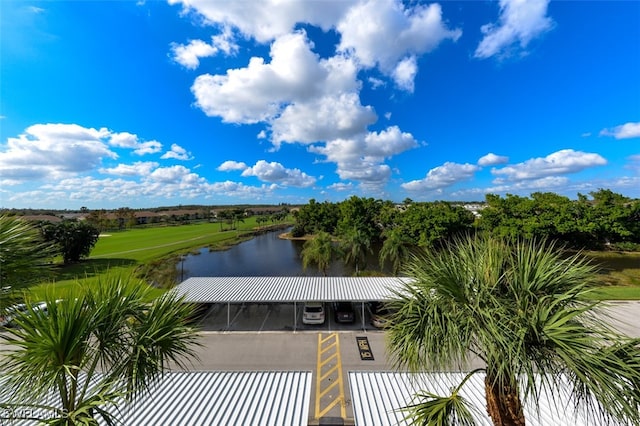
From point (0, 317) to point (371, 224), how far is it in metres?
49.4

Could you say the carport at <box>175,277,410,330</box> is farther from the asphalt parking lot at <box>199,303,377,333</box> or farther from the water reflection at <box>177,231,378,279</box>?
the water reflection at <box>177,231,378,279</box>

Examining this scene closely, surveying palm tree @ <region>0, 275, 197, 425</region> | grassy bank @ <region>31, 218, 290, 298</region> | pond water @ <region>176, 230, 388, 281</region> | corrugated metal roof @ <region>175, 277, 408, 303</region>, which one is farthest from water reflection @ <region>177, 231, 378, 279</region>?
palm tree @ <region>0, 275, 197, 425</region>

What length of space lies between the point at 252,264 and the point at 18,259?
31937mm

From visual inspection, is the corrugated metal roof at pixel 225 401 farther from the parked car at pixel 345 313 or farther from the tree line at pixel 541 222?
the tree line at pixel 541 222

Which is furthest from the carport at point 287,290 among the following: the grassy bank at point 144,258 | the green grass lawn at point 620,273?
the green grass lawn at point 620,273

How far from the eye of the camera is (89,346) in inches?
145

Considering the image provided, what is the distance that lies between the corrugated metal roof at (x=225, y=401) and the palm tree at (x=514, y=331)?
327 cm

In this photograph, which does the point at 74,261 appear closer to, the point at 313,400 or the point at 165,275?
the point at 165,275

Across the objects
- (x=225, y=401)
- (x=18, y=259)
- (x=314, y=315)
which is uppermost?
(x=18, y=259)

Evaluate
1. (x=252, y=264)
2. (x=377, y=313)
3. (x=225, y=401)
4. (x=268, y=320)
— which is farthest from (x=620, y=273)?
(x=252, y=264)

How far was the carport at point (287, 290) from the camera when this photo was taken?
43.0 ft

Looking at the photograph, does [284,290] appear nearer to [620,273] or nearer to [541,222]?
[620,273]

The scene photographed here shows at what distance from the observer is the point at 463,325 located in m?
4.04

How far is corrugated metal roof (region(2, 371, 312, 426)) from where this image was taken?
572cm
